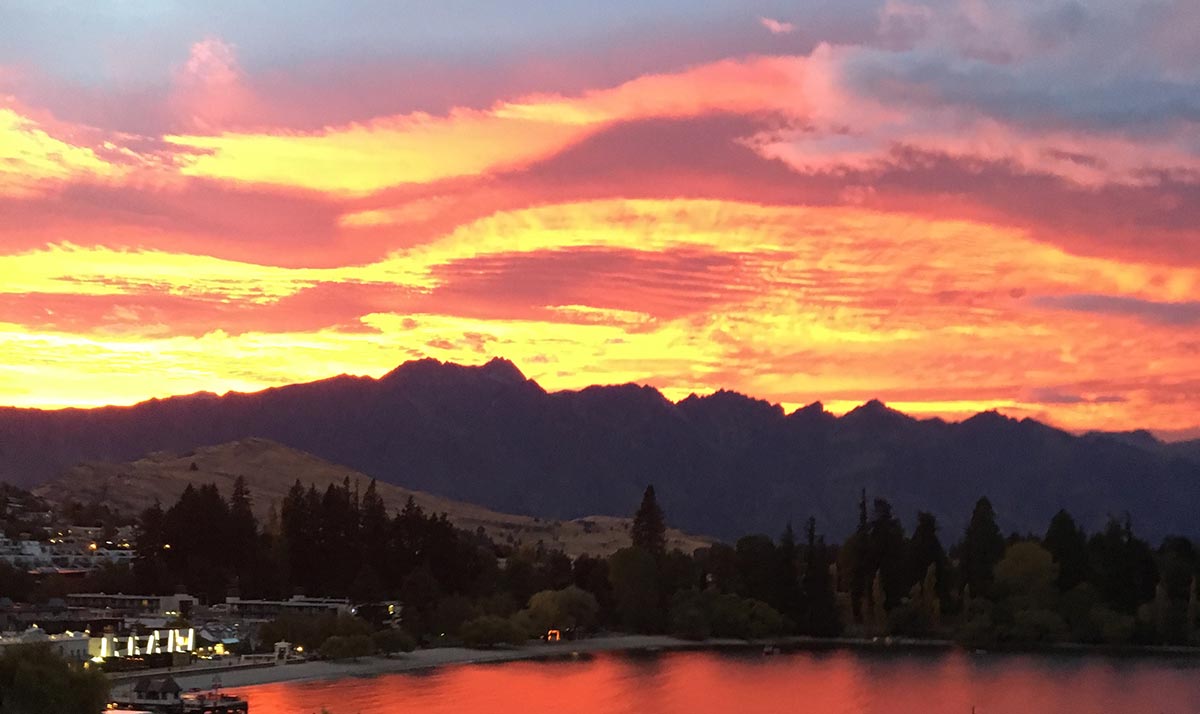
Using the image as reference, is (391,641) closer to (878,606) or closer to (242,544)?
(242,544)

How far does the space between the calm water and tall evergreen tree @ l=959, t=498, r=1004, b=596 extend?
57.9 ft

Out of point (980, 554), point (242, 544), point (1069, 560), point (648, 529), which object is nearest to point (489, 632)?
point (242, 544)

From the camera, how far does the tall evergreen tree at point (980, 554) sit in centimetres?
15050

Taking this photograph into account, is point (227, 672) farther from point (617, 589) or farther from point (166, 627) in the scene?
point (617, 589)

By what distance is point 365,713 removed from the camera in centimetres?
8375

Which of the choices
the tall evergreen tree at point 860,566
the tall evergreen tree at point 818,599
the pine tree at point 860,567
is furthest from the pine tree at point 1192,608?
the tall evergreen tree at point 818,599

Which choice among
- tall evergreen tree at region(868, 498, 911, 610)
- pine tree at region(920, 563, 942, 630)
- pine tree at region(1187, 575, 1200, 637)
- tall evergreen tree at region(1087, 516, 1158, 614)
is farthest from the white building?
pine tree at region(1187, 575, 1200, 637)

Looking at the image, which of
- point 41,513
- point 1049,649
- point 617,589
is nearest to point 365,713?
point 617,589

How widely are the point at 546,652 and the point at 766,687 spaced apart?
87.9 ft

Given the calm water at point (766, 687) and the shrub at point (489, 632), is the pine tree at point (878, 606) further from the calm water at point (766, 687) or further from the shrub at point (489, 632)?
the shrub at point (489, 632)

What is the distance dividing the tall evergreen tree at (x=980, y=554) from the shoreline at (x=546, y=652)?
6728 mm

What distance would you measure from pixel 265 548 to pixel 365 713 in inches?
2181

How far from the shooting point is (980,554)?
15100 cm

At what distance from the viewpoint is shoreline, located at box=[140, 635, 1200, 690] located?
97.4m
